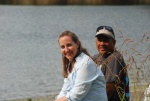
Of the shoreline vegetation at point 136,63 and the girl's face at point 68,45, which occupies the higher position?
the girl's face at point 68,45

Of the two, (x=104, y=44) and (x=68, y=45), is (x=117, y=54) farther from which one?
(x=68, y=45)

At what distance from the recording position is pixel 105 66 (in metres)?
4.59

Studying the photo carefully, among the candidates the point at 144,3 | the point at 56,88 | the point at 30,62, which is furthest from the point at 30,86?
the point at 144,3

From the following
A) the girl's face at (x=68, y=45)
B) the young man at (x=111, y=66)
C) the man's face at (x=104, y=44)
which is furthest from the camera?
the man's face at (x=104, y=44)

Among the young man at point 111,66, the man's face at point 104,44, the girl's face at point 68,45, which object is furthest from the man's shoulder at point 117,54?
the girl's face at point 68,45

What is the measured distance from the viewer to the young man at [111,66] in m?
4.42

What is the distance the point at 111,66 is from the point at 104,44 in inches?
10.0

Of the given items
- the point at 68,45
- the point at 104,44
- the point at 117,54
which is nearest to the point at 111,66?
the point at 117,54

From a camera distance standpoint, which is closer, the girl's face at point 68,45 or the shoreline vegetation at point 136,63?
the shoreline vegetation at point 136,63

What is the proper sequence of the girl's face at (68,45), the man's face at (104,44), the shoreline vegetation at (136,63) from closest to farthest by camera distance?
the shoreline vegetation at (136,63)
the girl's face at (68,45)
the man's face at (104,44)

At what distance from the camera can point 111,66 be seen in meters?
4.53

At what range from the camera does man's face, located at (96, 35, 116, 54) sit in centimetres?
471

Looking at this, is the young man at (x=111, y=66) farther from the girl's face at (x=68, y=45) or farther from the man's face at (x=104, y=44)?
the girl's face at (x=68, y=45)

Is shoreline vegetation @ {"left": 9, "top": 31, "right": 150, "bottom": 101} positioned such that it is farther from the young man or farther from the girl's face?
the girl's face
